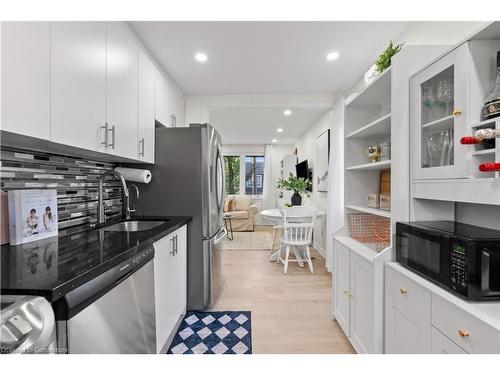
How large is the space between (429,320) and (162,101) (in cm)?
274

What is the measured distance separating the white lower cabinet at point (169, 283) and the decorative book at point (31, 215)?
59 centimetres

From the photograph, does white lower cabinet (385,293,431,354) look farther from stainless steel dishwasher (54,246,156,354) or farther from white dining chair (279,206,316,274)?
white dining chair (279,206,316,274)

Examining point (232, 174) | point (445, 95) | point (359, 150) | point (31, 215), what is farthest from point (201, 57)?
point (232, 174)

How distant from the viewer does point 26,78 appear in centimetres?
99

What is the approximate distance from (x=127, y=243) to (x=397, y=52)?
1940 millimetres

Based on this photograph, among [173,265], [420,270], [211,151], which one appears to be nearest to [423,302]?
[420,270]

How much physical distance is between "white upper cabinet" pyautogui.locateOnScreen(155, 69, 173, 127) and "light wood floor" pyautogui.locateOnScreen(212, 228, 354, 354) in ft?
6.56

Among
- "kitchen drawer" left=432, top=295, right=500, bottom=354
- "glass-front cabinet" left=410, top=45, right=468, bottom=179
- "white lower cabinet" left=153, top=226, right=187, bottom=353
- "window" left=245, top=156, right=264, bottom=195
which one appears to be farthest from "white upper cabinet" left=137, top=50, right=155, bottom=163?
"window" left=245, top=156, right=264, bottom=195

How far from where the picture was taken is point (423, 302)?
1.18 metres

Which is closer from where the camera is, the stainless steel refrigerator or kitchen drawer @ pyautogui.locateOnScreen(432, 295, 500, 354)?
kitchen drawer @ pyautogui.locateOnScreen(432, 295, 500, 354)

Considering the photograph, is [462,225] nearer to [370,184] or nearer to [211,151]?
[370,184]

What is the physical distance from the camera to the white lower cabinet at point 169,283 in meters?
1.67

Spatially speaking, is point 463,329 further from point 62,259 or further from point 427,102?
point 62,259

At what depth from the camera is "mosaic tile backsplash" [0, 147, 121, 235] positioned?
133 centimetres
